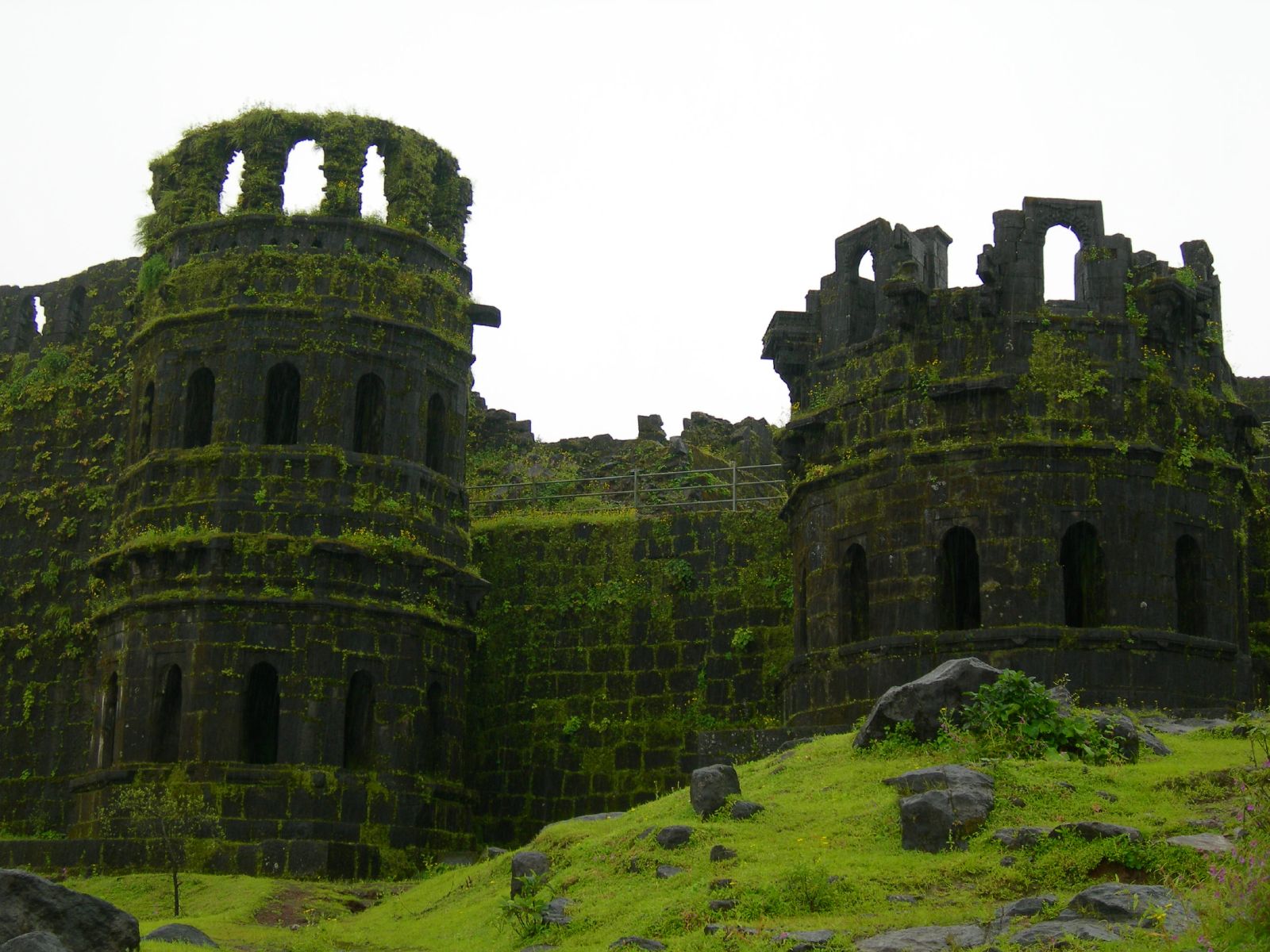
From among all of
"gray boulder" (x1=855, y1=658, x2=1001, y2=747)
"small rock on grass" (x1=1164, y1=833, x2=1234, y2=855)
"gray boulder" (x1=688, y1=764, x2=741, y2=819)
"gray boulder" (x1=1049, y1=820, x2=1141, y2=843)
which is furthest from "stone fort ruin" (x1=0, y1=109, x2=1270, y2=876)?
"small rock on grass" (x1=1164, y1=833, x2=1234, y2=855)

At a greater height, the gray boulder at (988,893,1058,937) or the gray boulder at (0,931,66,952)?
the gray boulder at (988,893,1058,937)

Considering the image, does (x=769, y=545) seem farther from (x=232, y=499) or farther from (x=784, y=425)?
(x=232, y=499)

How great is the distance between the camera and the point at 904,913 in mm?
13438

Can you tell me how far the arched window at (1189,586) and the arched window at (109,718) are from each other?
13.9 meters

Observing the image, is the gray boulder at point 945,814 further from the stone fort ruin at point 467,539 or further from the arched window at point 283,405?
the arched window at point 283,405

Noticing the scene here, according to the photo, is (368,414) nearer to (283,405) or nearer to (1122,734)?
(283,405)

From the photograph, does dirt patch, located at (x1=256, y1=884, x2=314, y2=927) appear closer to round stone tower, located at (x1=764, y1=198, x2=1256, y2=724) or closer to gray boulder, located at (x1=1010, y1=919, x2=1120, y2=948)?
round stone tower, located at (x1=764, y1=198, x2=1256, y2=724)

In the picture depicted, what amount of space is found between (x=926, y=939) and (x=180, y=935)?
795 centimetres

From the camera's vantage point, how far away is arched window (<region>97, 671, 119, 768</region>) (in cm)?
2547

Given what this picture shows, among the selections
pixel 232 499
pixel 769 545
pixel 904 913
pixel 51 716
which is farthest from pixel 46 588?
pixel 904 913

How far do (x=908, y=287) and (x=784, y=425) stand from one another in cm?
280

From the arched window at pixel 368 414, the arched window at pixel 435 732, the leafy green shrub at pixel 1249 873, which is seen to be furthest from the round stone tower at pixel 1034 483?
the leafy green shrub at pixel 1249 873

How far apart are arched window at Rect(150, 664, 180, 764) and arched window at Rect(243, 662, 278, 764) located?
932 millimetres

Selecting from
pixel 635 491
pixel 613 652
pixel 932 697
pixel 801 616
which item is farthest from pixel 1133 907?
pixel 635 491
